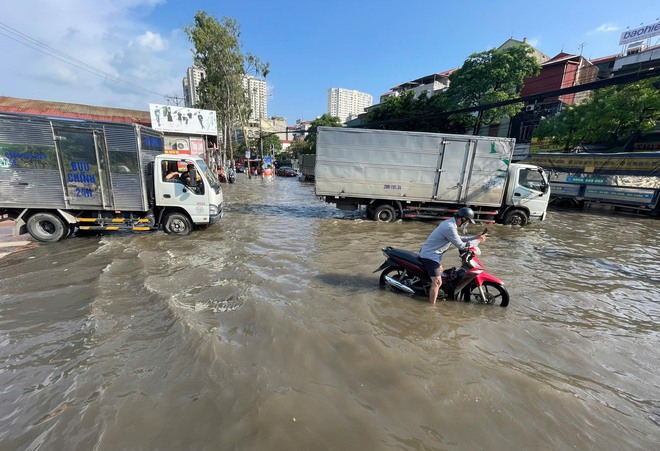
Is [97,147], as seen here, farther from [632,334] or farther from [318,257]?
[632,334]

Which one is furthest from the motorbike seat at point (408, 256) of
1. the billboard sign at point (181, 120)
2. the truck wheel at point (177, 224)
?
the billboard sign at point (181, 120)

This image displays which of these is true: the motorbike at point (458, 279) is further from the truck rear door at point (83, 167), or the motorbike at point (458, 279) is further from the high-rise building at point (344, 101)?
the high-rise building at point (344, 101)

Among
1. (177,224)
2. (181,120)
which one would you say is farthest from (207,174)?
(181,120)

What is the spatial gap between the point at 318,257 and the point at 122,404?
4.59 metres

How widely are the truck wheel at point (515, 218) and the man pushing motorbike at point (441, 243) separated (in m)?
7.68

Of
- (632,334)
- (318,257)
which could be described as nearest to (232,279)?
(318,257)

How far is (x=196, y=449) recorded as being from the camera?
214 cm

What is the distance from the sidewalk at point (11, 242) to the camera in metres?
6.75

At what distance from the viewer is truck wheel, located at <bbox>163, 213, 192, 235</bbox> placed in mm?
8008

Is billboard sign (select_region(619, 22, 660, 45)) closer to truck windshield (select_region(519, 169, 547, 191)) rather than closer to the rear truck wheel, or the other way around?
truck windshield (select_region(519, 169, 547, 191))

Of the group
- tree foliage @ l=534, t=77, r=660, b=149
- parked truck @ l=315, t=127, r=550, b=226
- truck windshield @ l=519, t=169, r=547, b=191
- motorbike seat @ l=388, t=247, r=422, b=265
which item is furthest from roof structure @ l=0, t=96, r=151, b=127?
tree foliage @ l=534, t=77, r=660, b=149

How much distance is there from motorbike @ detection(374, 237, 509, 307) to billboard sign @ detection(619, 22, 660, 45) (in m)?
50.4

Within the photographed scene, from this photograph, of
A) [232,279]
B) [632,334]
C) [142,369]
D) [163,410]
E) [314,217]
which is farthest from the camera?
[314,217]

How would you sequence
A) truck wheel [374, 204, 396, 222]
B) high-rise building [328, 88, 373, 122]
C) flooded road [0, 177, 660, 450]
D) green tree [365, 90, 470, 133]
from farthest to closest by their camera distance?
high-rise building [328, 88, 373, 122], green tree [365, 90, 470, 133], truck wheel [374, 204, 396, 222], flooded road [0, 177, 660, 450]
